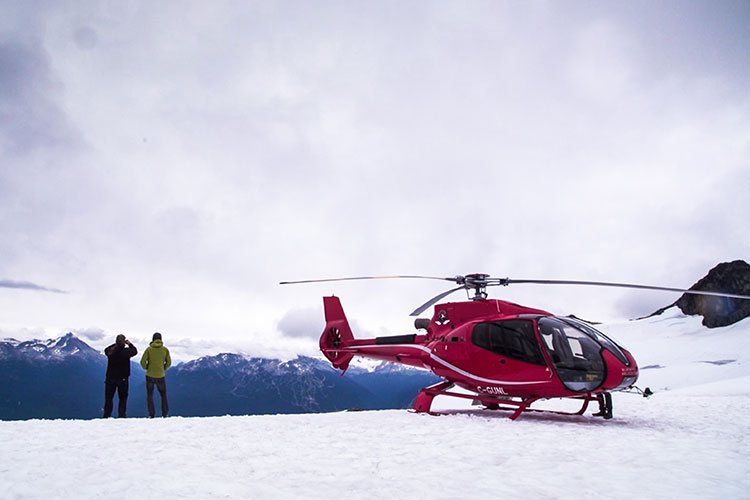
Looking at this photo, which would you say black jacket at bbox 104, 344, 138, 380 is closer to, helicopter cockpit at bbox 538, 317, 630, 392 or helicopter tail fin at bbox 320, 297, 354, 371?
helicopter tail fin at bbox 320, 297, 354, 371

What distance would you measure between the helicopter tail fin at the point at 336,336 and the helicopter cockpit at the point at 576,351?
7.49m

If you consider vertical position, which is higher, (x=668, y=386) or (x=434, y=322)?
(x=434, y=322)

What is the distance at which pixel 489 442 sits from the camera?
6.18 m

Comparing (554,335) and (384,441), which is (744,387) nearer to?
(554,335)

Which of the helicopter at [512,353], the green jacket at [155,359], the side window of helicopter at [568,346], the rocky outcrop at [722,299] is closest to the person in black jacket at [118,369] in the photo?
the green jacket at [155,359]

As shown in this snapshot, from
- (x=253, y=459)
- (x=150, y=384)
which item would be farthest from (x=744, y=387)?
(x=150, y=384)

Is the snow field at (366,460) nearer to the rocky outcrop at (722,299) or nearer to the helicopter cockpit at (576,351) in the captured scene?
the helicopter cockpit at (576,351)

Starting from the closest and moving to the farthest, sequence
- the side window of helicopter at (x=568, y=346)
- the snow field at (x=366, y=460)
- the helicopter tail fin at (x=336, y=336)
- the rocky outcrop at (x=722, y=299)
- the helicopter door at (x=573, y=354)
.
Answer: the snow field at (x=366, y=460) < the helicopter door at (x=573, y=354) < the side window of helicopter at (x=568, y=346) < the helicopter tail fin at (x=336, y=336) < the rocky outcrop at (x=722, y=299)

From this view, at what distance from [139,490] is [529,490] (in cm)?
344

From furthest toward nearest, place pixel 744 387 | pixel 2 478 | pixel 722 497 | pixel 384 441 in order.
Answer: pixel 744 387
pixel 384 441
pixel 2 478
pixel 722 497

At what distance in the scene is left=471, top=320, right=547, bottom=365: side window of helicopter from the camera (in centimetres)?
914

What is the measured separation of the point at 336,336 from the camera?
16.1 m

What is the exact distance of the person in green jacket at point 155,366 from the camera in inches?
469

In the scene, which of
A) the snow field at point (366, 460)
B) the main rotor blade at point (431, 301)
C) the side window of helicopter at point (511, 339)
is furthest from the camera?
the main rotor blade at point (431, 301)
